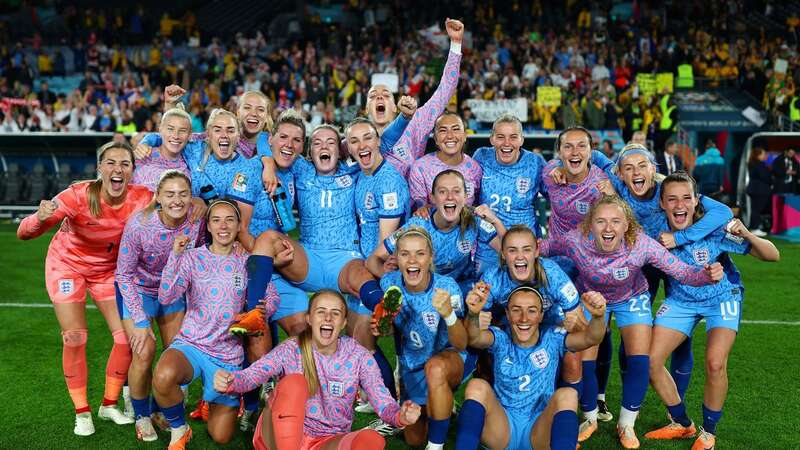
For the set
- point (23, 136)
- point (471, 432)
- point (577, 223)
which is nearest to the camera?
point (471, 432)

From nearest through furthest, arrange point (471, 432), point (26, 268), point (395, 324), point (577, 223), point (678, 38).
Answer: point (471, 432) → point (395, 324) → point (577, 223) → point (26, 268) → point (678, 38)

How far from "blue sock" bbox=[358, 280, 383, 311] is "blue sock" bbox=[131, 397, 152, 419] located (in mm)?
1451

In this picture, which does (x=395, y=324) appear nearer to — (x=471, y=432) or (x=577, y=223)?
(x=471, y=432)

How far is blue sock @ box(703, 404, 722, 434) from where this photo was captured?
16.8 ft

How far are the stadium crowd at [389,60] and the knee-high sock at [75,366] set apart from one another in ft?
33.2

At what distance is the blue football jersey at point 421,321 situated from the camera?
4.89 meters

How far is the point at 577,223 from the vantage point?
228 inches

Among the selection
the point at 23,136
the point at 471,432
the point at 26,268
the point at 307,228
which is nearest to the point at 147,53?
the point at 23,136

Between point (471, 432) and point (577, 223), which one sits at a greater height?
point (577, 223)

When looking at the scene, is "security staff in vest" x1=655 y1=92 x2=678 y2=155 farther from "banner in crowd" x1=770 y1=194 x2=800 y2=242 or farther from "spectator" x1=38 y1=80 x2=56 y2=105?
"spectator" x1=38 y1=80 x2=56 y2=105

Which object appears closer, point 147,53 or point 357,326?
point 357,326

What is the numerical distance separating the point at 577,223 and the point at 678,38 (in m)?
18.3

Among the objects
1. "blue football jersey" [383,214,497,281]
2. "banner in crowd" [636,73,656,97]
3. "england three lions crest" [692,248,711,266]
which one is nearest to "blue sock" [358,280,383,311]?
"blue football jersey" [383,214,497,281]

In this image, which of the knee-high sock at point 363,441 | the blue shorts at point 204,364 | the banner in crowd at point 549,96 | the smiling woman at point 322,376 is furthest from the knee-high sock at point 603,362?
the banner in crowd at point 549,96
